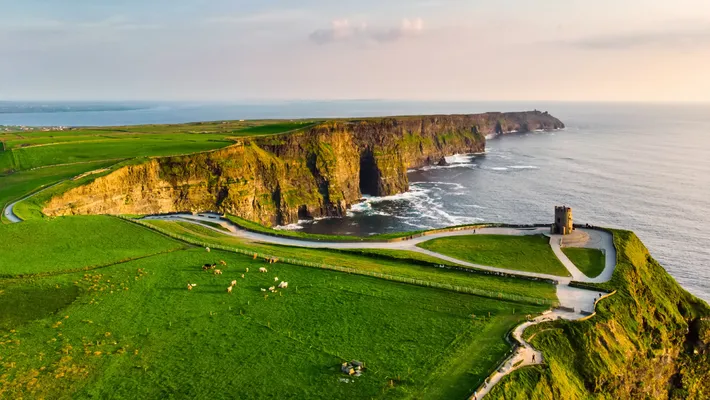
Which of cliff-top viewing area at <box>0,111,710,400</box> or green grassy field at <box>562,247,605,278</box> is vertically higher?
cliff-top viewing area at <box>0,111,710,400</box>

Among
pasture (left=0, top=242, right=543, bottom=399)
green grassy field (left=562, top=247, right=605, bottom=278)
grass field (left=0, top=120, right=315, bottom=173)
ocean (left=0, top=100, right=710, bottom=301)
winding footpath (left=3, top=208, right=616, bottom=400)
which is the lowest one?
ocean (left=0, top=100, right=710, bottom=301)

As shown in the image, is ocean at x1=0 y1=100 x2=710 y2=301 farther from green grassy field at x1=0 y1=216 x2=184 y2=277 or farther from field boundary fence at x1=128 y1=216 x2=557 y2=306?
green grassy field at x1=0 y1=216 x2=184 y2=277

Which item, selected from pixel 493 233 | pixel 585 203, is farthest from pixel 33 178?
pixel 585 203

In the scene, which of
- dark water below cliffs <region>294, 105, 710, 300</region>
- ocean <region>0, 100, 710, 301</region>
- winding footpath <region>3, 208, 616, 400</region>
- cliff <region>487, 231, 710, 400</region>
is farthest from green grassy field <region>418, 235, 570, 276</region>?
dark water below cliffs <region>294, 105, 710, 300</region>

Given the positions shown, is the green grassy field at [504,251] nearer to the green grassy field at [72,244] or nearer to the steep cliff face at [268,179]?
the green grassy field at [72,244]

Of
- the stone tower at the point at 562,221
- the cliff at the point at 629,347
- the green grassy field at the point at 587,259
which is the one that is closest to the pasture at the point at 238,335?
the cliff at the point at 629,347

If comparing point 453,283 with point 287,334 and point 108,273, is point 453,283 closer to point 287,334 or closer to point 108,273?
point 287,334
